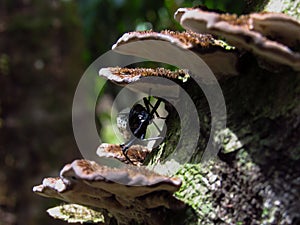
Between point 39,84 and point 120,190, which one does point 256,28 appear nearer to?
point 120,190

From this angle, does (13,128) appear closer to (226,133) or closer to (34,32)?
(34,32)

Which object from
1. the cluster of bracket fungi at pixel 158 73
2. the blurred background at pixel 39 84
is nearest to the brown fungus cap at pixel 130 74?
the cluster of bracket fungi at pixel 158 73

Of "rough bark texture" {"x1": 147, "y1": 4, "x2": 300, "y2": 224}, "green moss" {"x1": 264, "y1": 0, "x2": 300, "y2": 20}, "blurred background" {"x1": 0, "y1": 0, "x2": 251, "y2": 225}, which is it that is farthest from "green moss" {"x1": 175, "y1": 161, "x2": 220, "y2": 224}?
"blurred background" {"x1": 0, "y1": 0, "x2": 251, "y2": 225}

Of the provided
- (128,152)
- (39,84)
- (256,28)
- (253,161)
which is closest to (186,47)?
(256,28)

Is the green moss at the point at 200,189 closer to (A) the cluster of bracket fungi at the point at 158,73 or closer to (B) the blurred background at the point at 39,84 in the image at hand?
(A) the cluster of bracket fungi at the point at 158,73

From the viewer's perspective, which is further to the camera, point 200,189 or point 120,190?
point 200,189

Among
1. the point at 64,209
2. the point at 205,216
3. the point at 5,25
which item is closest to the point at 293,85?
the point at 205,216

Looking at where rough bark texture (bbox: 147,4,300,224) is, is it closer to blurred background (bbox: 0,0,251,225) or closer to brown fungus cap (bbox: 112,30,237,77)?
brown fungus cap (bbox: 112,30,237,77)

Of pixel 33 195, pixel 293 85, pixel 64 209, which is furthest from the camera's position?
pixel 33 195
